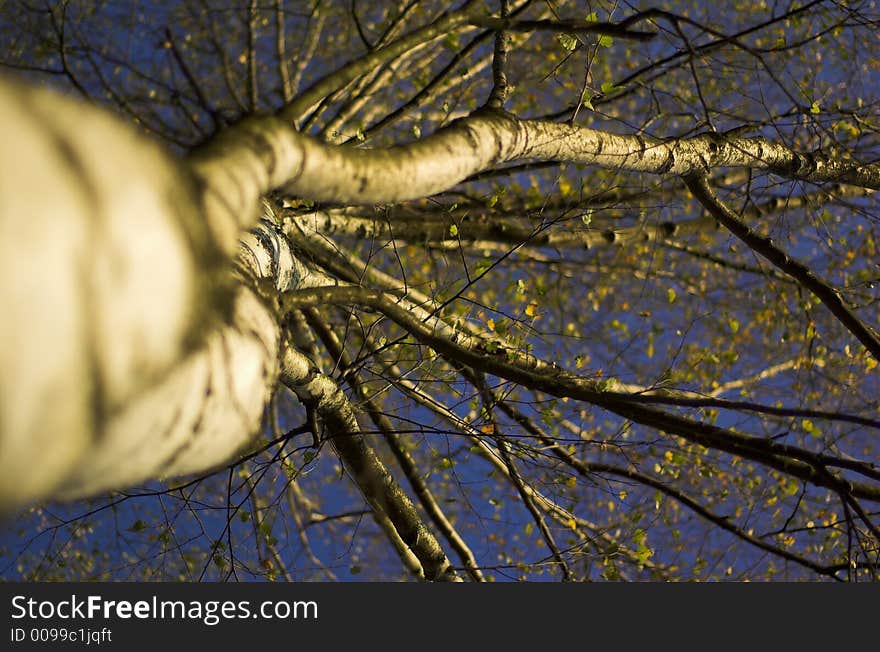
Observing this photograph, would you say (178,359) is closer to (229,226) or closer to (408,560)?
(229,226)

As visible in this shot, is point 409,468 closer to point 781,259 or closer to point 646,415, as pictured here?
point 646,415

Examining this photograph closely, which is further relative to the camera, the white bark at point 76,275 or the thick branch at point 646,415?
the thick branch at point 646,415

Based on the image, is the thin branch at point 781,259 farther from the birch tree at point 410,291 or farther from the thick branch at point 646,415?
the thick branch at point 646,415

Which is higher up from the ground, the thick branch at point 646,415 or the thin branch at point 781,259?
the thin branch at point 781,259

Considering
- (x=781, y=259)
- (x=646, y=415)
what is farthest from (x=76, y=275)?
(x=781, y=259)

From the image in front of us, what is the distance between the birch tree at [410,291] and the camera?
89 centimetres

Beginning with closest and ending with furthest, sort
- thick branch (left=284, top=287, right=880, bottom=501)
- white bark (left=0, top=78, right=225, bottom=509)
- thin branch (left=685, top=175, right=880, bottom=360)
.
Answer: white bark (left=0, top=78, right=225, bottom=509)
thick branch (left=284, top=287, right=880, bottom=501)
thin branch (left=685, top=175, right=880, bottom=360)

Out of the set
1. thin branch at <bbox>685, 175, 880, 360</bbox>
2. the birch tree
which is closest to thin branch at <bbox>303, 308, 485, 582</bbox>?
the birch tree

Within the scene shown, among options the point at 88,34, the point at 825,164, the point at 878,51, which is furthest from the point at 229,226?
the point at 88,34

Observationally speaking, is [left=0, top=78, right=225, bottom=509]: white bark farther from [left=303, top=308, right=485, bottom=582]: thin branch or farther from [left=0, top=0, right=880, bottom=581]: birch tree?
[left=303, top=308, right=485, bottom=582]: thin branch

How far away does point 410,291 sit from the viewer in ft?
12.6

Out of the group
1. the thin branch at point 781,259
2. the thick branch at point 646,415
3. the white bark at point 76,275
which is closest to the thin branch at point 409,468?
the thick branch at point 646,415

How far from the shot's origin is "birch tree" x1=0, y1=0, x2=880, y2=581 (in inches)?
35.2

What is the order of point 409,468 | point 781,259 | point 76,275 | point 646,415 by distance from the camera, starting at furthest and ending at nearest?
point 409,468, point 781,259, point 646,415, point 76,275
